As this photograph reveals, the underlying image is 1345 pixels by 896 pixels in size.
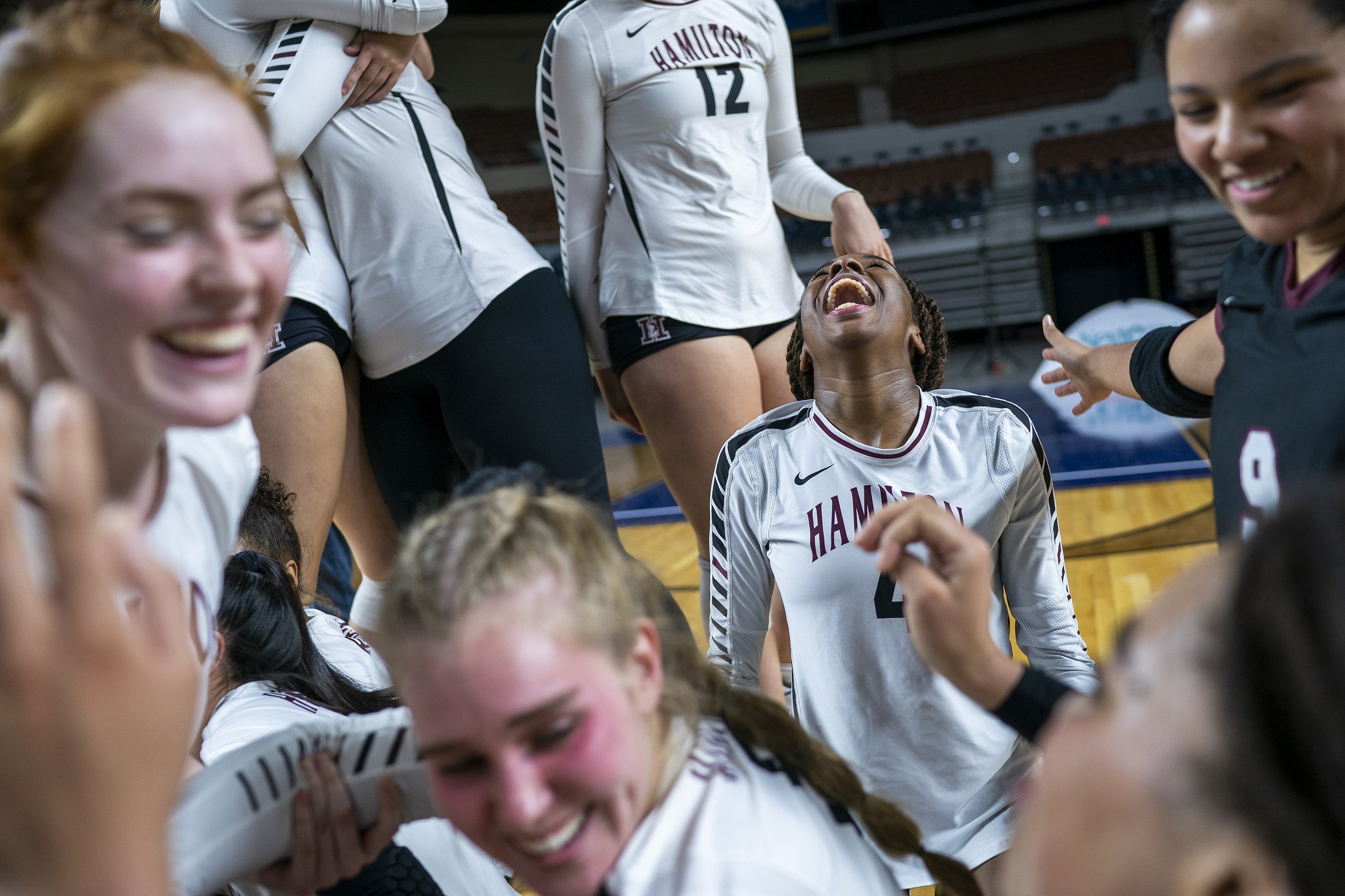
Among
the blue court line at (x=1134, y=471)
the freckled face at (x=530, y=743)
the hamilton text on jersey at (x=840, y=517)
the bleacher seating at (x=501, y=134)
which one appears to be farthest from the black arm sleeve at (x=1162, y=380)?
the bleacher seating at (x=501, y=134)

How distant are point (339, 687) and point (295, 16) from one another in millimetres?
1120

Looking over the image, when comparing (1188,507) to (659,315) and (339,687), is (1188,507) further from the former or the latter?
(339,687)

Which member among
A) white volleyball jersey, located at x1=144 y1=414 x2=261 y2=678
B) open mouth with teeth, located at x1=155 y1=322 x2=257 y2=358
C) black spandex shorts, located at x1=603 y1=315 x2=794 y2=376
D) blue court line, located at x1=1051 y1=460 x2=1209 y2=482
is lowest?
blue court line, located at x1=1051 y1=460 x2=1209 y2=482

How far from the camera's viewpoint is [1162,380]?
1550 millimetres

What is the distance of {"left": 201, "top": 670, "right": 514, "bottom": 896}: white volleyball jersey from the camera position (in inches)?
60.5

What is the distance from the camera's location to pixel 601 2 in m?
2.14

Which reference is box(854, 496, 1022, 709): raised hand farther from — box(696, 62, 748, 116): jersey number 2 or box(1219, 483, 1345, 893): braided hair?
box(696, 62, 748, 116): jersey number 2

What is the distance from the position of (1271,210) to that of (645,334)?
1.26 meters

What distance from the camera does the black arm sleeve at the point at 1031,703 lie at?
1.10m

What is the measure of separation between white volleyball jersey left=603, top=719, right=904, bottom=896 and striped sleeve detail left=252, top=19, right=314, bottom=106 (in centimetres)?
124

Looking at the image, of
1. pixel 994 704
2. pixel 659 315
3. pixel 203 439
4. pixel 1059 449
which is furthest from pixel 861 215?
pixel 1059 449

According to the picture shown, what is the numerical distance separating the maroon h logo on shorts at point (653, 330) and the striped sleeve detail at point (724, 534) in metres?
0.25

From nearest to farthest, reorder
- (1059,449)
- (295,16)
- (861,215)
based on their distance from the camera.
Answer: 1. (295,16)
2. (861,215)
3. (1059,449)

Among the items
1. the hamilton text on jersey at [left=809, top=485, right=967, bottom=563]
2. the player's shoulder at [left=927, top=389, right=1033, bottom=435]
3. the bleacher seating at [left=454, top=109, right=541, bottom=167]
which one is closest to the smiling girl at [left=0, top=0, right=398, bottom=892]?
the hamilton text on jersey at [left=809, top=485, right=967, bottom=563]
